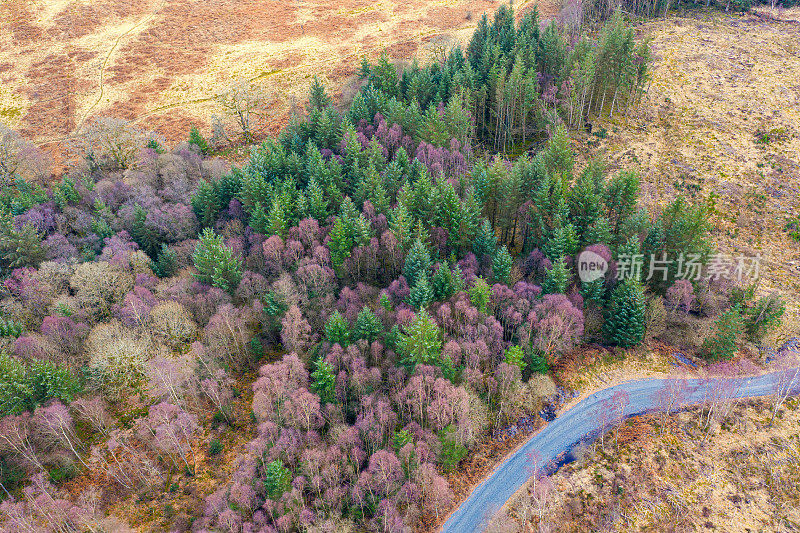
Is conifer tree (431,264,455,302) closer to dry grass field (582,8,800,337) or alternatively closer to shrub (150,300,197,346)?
shrub (150,300,197,346)

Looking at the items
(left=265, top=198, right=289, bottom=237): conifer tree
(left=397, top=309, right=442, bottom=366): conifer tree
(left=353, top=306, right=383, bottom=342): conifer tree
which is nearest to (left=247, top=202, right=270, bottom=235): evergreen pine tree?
(left=265, top=198, right=289, bottom=237): conifer tree

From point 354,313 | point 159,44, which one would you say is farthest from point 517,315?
point 159,44

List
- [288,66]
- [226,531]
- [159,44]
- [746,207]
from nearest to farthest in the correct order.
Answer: [226,531] → [746,207] → [288,66] → [159,44]

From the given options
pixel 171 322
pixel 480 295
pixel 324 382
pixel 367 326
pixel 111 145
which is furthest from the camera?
pixel 111 145

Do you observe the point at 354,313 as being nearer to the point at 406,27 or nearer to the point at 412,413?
the point at 412,413

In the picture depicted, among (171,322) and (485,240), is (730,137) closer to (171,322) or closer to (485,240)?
(485,240)

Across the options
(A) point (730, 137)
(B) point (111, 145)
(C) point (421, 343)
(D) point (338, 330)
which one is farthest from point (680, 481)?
(B) point (111, 145)
